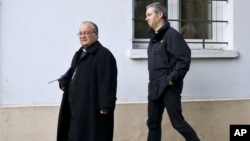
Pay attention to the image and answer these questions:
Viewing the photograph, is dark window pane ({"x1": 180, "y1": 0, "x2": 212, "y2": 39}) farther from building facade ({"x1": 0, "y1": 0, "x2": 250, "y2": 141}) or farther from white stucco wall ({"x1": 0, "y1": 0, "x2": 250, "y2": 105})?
white stucco wall ({"x1": 0, "y1": 0, "x2": 250, "y2": 105})

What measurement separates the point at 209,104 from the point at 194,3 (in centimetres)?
137

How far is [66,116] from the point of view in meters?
4.41

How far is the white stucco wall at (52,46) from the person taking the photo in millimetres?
5133

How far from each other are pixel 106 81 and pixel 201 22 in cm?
233

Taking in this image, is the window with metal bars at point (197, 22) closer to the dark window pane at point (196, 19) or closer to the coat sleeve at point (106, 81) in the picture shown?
the dark window pane at point (196, 19)

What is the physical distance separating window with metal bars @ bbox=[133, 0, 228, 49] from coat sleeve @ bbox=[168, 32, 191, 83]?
117 centimetres

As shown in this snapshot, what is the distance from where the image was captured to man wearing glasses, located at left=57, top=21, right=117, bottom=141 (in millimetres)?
4230

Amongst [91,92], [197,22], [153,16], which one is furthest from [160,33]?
[197,22]

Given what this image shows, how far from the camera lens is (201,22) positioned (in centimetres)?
606

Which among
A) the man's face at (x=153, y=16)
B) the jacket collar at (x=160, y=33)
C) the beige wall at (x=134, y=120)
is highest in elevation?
the man's face at (x=153, y=16)

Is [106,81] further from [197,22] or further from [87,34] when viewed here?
[197,22]

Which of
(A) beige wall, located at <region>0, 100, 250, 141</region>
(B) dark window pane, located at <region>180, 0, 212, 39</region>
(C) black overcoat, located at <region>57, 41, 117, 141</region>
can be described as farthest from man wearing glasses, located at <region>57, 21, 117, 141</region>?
(B) dark window pane, located at <region>180, 0, 212, 39</region>

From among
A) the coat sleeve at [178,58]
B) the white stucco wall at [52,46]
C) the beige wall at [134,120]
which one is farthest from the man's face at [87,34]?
the beige wall at [134,120]

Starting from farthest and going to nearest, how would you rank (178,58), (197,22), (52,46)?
(197,22) < (52,46) < (178,58)
